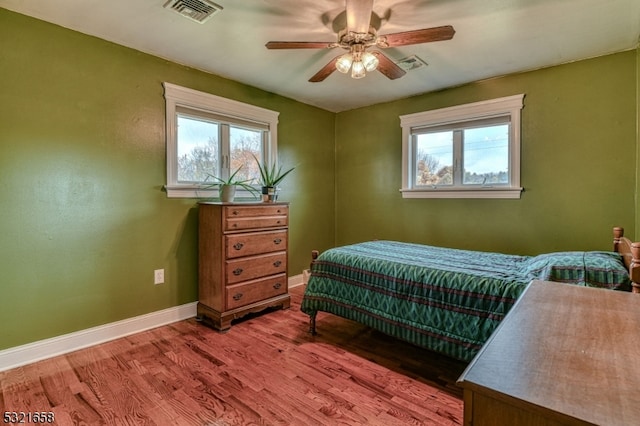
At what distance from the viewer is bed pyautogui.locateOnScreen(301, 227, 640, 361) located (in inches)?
68.2

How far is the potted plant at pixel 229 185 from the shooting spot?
9.84 feet

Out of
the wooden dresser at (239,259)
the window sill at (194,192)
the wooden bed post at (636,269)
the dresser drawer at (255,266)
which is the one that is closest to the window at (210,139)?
the window sill at (194,192)

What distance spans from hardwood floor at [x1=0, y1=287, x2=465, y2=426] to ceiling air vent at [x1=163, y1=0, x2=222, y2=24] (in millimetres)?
2371

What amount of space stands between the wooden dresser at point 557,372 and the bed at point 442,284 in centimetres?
76

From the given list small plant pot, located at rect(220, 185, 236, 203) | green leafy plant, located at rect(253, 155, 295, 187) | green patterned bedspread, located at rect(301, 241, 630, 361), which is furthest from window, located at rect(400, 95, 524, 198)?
small plant pot, located at rect(220, 185, 236, 203)

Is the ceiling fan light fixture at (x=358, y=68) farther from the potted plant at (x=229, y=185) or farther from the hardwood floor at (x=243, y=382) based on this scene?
the hardwood floor at (x=243, y=382)

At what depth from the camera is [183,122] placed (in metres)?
3.04

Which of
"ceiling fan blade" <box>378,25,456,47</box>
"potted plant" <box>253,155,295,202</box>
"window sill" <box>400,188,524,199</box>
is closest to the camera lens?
"ceiling fan blade" <box>378,25,456,47</box>

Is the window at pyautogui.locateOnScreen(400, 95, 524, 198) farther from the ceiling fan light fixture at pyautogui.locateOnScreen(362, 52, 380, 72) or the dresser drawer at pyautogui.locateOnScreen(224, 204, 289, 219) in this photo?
the ceiling fan light fixture at pyautogui.locateOnScreen(362, 52, 380, 72)

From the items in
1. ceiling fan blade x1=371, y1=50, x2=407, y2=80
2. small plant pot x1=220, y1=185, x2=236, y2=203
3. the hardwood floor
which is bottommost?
the hardwood floor

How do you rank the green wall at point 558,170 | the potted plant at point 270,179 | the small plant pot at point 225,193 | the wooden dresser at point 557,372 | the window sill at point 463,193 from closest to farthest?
the wooden dresser at point 557,372 < the green wall at point 558,170 < the small plant pot at point 225,193 < the window sill at point 463,193 < the potted plant at point 270,179

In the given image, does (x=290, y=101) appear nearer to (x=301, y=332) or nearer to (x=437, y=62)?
(x=437, y=62)

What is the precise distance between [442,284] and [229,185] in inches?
81.0

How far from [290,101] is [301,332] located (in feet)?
8.87
